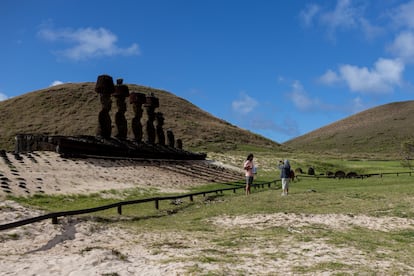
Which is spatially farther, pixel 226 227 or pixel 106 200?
pixel 106 200

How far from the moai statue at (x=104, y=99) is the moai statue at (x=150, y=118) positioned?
1023cm

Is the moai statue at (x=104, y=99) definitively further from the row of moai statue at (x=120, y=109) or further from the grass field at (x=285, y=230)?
the grass field at (x=285, y=230)

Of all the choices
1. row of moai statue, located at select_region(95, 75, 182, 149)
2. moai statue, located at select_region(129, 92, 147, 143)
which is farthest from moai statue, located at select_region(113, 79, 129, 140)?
moai statue, located at select_region(129, 92, 147, 143)

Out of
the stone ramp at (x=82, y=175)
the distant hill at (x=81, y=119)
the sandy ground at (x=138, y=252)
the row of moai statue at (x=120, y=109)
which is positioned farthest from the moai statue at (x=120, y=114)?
the distant hill at (x=81, y=119)

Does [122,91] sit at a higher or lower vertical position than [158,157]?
higher

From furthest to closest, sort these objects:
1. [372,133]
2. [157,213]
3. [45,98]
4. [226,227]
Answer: [372,133]
[45,98]
[157,213]
[226,227]

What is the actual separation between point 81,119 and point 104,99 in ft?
215

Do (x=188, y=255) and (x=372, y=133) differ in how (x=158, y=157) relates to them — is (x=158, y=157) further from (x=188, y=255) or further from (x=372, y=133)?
(x=372, y=133)

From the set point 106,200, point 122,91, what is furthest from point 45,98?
point 106,200

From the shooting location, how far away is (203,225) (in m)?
14.4

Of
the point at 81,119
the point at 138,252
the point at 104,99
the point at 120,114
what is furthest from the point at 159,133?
the point at 81,119

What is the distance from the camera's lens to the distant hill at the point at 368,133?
136625 mm

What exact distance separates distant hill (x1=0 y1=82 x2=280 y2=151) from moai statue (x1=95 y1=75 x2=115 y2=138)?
47.6 m

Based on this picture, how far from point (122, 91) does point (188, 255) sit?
99.8 ft
